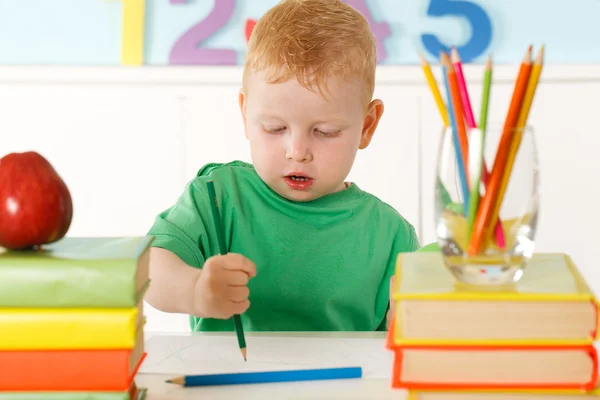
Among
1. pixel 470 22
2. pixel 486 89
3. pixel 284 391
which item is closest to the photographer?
pixel 486 89

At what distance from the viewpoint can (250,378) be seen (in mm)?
643

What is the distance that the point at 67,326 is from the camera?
0.53m

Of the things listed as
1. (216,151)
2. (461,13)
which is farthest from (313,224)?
(461,13)

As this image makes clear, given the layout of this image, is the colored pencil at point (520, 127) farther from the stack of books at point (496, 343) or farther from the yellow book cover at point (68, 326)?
the yellow book cover at point (68, 326)

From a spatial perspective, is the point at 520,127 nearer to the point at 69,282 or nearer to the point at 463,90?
the point at 463,90

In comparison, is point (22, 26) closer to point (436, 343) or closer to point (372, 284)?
point (372, 284)

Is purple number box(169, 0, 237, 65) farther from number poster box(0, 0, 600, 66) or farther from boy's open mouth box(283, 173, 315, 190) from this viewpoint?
boy's open mouth box(283, 173, 315, 190)

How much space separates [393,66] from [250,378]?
144 centimetres

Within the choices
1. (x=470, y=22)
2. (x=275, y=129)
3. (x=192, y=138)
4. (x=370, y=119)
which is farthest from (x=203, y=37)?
(x=275, y=129)

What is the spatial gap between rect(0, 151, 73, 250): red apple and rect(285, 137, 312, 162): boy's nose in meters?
0.34

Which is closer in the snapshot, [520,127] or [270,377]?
[520,127]

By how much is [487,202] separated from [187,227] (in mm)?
491

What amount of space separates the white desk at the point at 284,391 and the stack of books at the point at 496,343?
96 millimetres

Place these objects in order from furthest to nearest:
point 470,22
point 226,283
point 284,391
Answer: point 470,22 → point 226,283 → point 284,391
